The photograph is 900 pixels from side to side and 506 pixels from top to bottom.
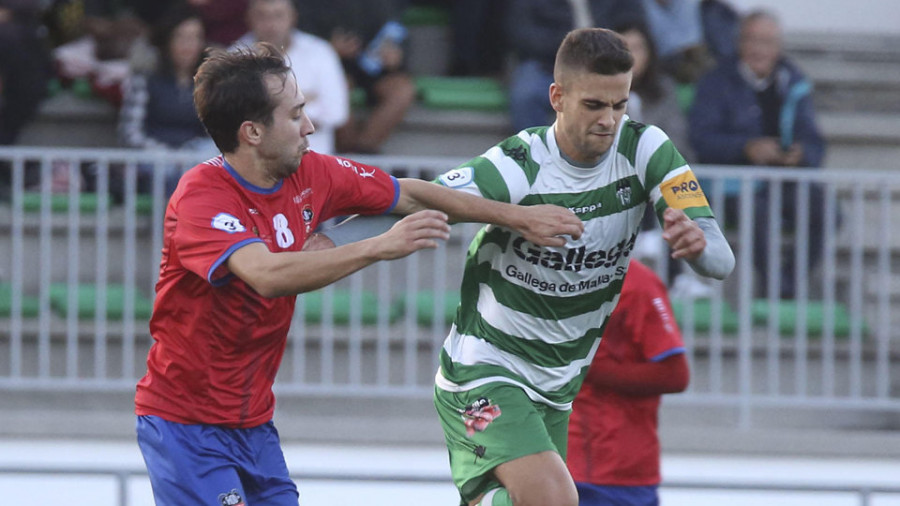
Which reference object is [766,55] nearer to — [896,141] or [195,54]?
[896,141]

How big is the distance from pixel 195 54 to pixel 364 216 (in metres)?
4.29

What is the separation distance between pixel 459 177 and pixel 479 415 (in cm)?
86

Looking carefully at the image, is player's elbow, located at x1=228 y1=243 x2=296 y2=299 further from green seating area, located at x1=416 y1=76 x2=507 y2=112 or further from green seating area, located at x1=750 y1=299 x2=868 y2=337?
green seating area, located at x1=416 y1=76 x2=507 y2=112

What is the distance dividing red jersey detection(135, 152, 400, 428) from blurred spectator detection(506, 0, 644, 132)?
4.94 meters

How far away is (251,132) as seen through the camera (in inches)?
168

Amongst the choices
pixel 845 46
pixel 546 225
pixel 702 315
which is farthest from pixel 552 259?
pixel 845 46

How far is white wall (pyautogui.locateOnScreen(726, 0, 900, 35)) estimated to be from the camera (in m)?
12.0

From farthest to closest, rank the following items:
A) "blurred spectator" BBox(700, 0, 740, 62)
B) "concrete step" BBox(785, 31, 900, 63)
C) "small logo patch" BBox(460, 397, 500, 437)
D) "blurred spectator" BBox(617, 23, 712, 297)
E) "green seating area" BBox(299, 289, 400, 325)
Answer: "concrete step" BBox(785, 31, 900, 63) → "blurred spectator" BBox(700, 0, 740, 62) → "blurred spectator" BBox(617, 23, 712, 297) → "green seating area" BBox(299, 289, 400, 325) → "small logo patch" BBox(460, 397, 500, 437)

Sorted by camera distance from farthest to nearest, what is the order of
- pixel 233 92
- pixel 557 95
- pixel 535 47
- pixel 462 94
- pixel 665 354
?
pixel 462 94
pixel 535 47
pixel 665 354
pixel 557 95
pixel 233 92

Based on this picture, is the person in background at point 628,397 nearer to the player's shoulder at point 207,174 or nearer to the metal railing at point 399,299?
the player's shoulder at point 207,174

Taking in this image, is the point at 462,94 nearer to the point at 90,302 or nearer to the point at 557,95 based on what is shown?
the point at 90,302

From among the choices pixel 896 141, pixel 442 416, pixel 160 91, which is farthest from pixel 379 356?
pixel 896 141

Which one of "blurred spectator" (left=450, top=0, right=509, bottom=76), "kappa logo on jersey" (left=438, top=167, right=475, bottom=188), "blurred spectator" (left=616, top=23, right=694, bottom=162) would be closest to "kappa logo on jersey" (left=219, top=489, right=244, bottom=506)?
"kappa logo on jersey" (left=438, top=167, right=475, bottom=188)

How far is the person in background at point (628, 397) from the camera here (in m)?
5.22
